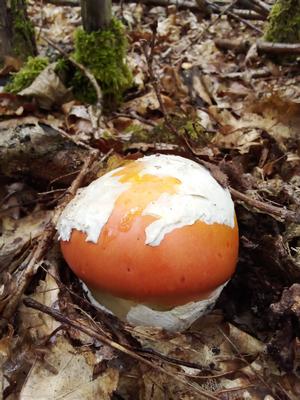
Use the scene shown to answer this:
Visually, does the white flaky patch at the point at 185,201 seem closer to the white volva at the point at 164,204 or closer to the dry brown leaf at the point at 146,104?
the white volva at the point at 164,204

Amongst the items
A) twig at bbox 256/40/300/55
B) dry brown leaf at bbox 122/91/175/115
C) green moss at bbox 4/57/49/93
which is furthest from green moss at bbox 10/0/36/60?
twig at bbox 256/40/300/55

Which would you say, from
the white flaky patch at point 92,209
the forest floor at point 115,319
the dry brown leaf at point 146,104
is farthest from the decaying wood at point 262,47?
the white flaky patch at point 92,209

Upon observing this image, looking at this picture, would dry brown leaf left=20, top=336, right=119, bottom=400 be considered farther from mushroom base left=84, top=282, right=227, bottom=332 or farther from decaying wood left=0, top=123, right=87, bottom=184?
decaying wood left=0, top=123, right=87, bottom=184

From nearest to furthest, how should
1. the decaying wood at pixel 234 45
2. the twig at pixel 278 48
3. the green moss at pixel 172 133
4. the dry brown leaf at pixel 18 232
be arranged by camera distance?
1. the dry brown leaf at pixel 18 232
2. the green moss at pixel 172 133
3. the twig at pixel 278 48
4. the decaying wood at pixel 234 45

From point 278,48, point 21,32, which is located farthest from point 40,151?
point 278,48

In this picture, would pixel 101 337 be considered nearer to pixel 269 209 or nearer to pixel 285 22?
pixel 269 209

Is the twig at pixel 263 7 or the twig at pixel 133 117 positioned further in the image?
the twig at pixel 263 7
